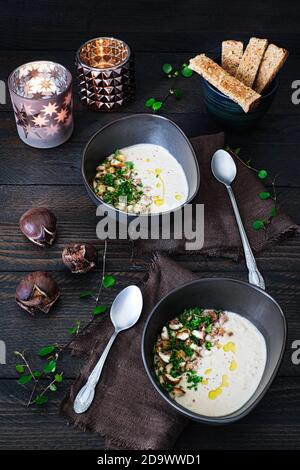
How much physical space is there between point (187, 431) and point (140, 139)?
65 centimetres

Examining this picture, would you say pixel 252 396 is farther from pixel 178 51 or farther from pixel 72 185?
pixel 178 51

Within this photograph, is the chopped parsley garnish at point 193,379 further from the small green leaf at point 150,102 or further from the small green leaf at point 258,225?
the small green leaf at point 150,102

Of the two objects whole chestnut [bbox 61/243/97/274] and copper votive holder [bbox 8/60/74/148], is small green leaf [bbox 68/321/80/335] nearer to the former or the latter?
whole chestnut [bbox 61/243/97/274]

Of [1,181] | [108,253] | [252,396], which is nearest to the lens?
[252,396]

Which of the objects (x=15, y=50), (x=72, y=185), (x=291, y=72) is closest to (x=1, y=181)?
(x=72, y=185)

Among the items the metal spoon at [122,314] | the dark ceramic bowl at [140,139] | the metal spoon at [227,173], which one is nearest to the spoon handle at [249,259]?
the metal spoon at [227,173]

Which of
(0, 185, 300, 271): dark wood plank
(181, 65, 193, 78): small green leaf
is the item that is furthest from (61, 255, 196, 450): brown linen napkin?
(181, 65, 193, 78): small green leaf

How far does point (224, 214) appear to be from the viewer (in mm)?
A: 1421

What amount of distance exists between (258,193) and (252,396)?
0.48 metres

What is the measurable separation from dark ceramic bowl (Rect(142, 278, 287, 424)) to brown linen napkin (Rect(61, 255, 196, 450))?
5cm

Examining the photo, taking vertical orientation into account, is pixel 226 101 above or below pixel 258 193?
above

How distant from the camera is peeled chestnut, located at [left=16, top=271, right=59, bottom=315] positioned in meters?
1.24

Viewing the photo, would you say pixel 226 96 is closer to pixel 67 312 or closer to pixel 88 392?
pixel 67 312

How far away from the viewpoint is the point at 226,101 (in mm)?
1498
